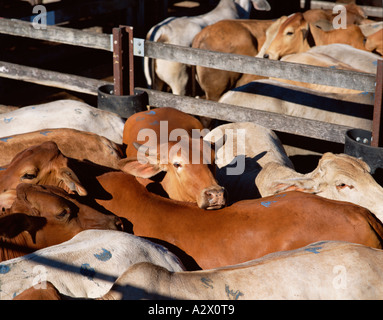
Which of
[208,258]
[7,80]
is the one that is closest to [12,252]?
[208,258]

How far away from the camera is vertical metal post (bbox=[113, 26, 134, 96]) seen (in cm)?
552

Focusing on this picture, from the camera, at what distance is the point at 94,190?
3.93 meters

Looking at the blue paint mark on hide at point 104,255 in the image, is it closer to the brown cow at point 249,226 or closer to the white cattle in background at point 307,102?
the brown cow at point 249,226

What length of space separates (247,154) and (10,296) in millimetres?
2550

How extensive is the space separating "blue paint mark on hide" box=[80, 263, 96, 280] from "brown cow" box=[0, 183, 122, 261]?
51 cm

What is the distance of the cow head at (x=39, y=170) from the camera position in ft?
12.5

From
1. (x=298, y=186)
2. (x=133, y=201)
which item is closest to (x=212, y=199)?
(x=133, y=201)

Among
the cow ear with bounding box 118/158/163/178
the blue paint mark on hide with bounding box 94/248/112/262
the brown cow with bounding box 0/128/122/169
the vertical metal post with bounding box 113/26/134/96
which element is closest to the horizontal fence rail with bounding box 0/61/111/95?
the vertical metal post with bounding box 113/26/134/96

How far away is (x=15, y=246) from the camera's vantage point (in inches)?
130

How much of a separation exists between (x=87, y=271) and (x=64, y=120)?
2.36 m

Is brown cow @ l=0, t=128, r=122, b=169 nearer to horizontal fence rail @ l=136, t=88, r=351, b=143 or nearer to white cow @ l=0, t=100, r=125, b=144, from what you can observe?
white cow @ l=0, t=100, r=125, b=144

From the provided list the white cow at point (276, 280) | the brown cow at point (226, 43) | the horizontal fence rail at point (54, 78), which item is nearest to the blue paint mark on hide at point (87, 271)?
the white cow at point (276, 280)

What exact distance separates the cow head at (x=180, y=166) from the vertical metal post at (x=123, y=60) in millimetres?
1633
